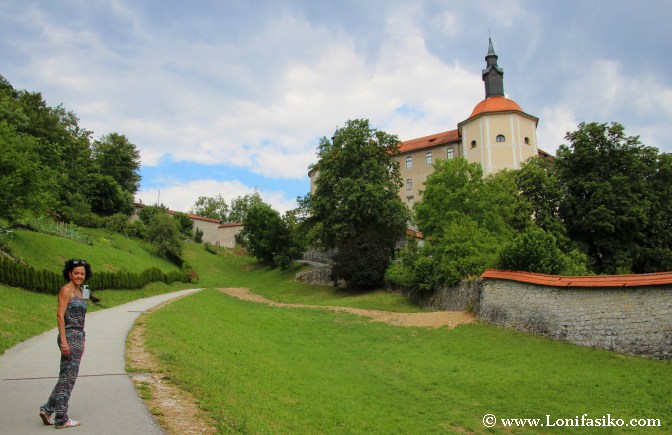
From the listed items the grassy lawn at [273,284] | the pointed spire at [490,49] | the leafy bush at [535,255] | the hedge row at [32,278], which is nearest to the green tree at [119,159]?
the grassy lawn at [273,284]

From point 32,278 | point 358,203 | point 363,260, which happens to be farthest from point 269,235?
point 32,278

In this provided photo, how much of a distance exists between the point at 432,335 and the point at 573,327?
5.52 meters

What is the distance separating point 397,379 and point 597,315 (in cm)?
692

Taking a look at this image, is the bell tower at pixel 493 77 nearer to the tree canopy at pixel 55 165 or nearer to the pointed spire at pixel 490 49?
the pointed spire at pixel 490 49

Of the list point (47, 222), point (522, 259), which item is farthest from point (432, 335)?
point (47, 222)

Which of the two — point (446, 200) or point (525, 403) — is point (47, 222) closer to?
point (446, 200)

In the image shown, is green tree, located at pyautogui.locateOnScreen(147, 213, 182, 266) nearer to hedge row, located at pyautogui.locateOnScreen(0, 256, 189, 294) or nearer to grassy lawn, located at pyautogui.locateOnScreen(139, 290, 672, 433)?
hedge row, located at pyautogui.locateOnScreen(0, 256, 189, 294)

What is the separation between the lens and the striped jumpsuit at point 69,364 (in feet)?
17.9

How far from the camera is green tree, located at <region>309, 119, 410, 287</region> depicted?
37469 millimetres

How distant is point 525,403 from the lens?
1023 cm

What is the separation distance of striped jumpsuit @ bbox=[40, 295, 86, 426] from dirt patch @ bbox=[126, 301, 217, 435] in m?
1.03

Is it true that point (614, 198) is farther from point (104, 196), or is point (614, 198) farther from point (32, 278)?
point (104, 196)

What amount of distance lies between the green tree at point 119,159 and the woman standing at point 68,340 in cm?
6595

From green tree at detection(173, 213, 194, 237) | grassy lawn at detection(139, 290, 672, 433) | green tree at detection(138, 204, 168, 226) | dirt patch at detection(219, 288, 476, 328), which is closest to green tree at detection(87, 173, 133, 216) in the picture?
green tree at detection(138, 204, 168, 226)
